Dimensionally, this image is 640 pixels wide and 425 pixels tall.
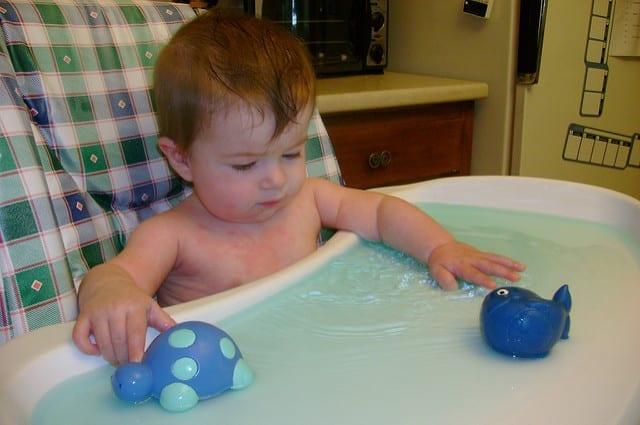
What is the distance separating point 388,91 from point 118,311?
1.03 meters

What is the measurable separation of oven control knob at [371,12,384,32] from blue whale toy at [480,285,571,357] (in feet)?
4.48

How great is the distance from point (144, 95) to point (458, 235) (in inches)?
18.5

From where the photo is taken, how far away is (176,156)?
0.85m

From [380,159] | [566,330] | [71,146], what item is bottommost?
[380,159]

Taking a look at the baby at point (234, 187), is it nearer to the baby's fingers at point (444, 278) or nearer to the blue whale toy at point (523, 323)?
the baby's fingers at point (444, 278)

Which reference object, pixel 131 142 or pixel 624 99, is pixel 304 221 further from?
pixel 624 99

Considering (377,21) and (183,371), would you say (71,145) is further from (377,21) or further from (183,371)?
(377,21)

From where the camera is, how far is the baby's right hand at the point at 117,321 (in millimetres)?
568

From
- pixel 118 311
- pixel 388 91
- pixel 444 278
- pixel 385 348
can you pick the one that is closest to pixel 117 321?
pixel 118 311

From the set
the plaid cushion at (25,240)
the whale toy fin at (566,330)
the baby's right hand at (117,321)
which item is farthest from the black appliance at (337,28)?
the whale toy fin at (566,330)

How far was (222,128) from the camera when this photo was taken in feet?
2.48

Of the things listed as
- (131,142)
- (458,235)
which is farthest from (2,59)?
(458,235)

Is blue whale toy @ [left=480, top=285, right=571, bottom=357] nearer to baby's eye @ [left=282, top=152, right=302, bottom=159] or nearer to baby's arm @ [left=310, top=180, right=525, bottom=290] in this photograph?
baby's arm @ [left=310, top=180, right=525, bottom=290]

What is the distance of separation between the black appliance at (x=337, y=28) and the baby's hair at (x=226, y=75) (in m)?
0.85
